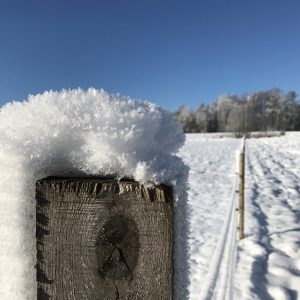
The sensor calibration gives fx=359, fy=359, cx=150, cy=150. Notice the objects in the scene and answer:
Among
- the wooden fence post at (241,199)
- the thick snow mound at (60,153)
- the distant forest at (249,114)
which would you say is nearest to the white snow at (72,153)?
the thick snow mound at (60,153)

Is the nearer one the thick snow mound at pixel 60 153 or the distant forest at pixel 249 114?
the thick snow mound at pixel 60 153

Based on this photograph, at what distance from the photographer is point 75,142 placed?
91 cm

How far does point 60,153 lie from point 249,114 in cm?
9566

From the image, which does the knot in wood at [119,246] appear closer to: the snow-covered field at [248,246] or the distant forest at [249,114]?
the snow-covered field at [248,246]

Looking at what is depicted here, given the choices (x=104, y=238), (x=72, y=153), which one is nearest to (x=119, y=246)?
(x=104, y=238)

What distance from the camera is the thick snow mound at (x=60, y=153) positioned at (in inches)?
34.7

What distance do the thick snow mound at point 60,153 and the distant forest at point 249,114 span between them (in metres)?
85.1

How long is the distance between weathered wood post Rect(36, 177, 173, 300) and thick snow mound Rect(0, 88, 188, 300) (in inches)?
2.0

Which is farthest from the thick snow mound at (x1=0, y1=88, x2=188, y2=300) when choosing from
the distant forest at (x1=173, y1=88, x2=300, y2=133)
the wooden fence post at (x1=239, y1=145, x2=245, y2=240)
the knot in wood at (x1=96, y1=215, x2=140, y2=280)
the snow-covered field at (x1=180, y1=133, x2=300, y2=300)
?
the distant forest at (x1=173, y1=88, x2=300, y2=133)

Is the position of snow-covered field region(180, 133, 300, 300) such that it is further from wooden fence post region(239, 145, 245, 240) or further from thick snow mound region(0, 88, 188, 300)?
thick snow mound region(0, 88, 188, 300)

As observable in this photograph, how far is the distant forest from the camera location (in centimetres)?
8838

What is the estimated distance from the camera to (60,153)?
918 mm

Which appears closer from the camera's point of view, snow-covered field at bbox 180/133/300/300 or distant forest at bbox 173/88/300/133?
snow-covered field at bbox 180/133/300/300

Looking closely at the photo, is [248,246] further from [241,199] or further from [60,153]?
[60,153]
